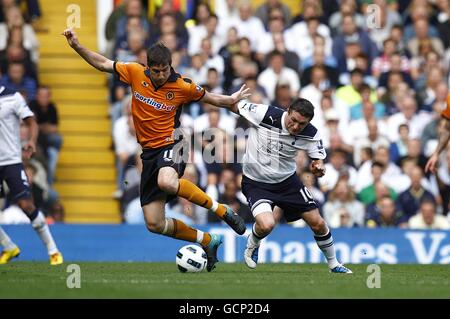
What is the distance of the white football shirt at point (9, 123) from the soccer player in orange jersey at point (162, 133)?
2.25 meters

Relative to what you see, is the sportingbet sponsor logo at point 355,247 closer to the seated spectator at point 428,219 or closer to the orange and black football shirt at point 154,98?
the seated spectator at point 428,219

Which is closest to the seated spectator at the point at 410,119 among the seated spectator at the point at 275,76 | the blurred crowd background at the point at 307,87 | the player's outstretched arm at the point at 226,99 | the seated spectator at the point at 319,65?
the blurred crowd background at the point at 307,87

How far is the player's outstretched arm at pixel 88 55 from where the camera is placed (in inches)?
523

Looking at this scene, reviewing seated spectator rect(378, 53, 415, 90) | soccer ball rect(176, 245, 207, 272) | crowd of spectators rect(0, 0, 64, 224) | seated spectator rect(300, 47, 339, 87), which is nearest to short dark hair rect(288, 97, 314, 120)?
soccer ball rect(176, 245, 207, 272)

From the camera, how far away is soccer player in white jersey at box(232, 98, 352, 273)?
45.0ft

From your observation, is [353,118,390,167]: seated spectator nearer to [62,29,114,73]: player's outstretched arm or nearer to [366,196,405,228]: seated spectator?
[366,196,405,228]: seated spectator

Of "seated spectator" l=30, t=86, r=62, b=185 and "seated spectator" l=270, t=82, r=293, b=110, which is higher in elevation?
"seated spectator" l=270, t=82, r=293, b=110

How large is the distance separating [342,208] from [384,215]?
68 cm

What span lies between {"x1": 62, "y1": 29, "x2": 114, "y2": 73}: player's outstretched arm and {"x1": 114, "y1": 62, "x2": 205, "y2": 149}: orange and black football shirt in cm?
→ 10

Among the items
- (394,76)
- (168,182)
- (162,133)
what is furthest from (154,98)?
A: (394,76)

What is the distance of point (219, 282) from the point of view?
1224 cm
